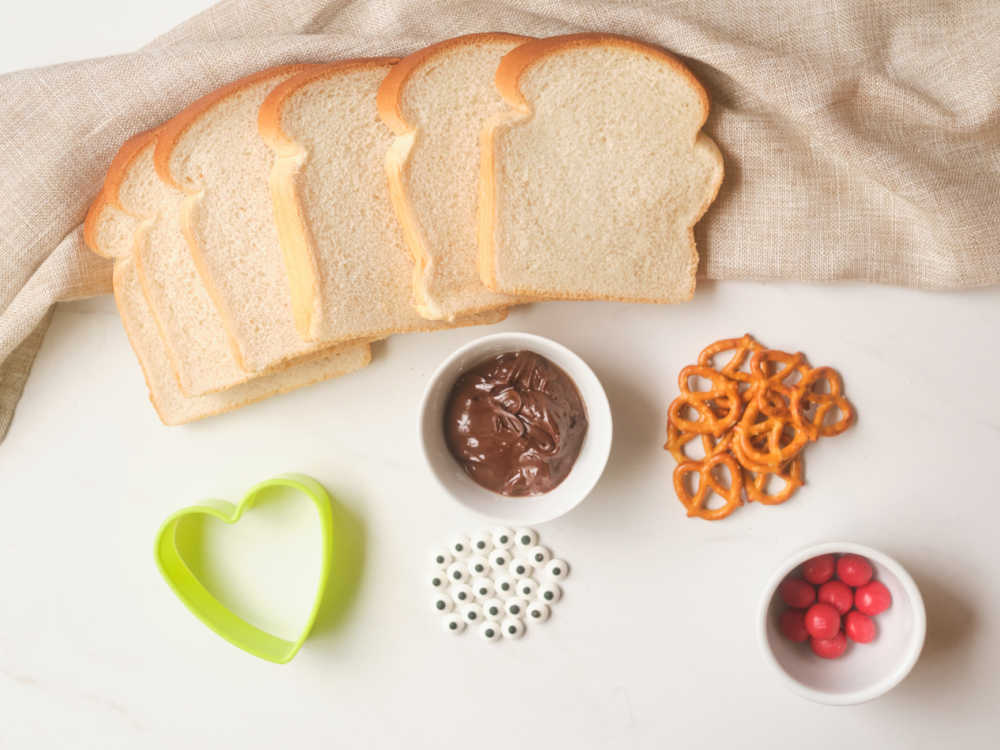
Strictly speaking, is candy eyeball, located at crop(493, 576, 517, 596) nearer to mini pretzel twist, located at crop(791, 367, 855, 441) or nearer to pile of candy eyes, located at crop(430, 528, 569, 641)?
pile of candy eyes, located at crop(430, 528, 569, 641)

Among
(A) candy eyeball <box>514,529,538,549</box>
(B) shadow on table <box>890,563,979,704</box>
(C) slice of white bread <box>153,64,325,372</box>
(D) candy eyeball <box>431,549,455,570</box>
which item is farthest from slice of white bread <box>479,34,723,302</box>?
(B) shadow on table <box>890,563,979,704</box>

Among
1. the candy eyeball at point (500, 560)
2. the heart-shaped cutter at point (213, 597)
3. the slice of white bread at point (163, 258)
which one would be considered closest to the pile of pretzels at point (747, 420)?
the candy eyeball at point (500, 560)

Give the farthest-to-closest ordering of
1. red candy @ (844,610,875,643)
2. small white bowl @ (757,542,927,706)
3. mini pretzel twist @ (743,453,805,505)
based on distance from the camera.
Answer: mini pretzel twist @ (743,453,805,505)
red candy @ (844,610,875,643)
small white bowl @ (757,542,927,706)

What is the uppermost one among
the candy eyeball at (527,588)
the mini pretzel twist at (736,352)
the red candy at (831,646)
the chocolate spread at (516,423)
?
the chocolate spread at (516,423)

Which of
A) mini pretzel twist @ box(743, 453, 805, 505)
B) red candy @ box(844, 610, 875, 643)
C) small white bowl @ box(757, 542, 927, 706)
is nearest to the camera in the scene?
small white bowl @ box(757, 542, 927, 706)

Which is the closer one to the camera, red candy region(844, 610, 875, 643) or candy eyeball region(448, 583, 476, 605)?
red candy region(844, 610, 875, 643)

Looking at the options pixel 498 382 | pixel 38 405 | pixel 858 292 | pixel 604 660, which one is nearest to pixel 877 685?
pixel 604 660

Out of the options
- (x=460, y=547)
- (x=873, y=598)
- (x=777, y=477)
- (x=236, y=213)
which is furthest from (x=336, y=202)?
(x=873, y=598)

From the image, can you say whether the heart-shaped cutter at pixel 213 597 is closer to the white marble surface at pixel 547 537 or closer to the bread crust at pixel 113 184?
the white marble surface at pixel 547 537

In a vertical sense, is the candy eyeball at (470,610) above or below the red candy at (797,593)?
above
